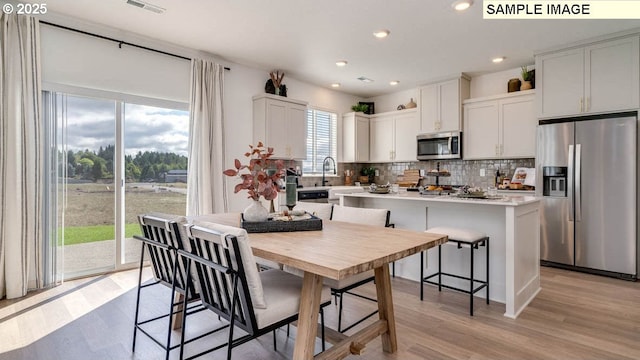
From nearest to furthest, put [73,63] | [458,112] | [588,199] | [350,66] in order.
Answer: [73,63]
[588,199]
[350,66]
[458,112]

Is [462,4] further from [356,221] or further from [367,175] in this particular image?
[367,175]

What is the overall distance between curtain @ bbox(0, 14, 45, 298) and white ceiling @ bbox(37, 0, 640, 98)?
18.1 inches

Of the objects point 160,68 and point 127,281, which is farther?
point 160,68

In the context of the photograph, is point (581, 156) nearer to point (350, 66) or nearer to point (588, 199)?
point (588, 199)

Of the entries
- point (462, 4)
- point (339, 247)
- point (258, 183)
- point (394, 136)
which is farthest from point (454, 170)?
point (339, 247)

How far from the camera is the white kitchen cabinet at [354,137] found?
6246mm

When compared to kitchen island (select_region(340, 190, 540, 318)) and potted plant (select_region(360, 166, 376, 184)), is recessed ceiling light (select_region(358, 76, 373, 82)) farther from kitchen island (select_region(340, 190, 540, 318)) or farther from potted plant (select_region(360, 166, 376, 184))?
kitchen island (select_region(340, 190, 540, 318))

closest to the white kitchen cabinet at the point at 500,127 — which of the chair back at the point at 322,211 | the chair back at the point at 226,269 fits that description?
the chair back at the point at 322,211

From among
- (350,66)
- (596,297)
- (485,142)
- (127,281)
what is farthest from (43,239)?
(485,142)

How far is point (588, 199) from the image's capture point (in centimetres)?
378

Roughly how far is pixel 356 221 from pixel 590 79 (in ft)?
11.4

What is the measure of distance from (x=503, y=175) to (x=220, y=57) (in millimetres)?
4440

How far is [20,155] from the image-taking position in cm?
301

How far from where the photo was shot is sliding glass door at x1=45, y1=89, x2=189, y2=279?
135 inches
